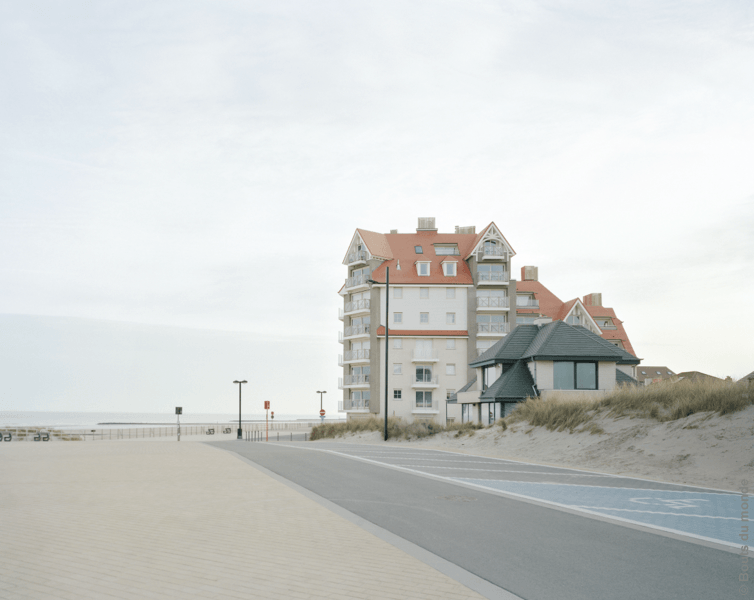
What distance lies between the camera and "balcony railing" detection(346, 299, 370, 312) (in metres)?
58.8

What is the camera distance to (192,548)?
7059 millimetres

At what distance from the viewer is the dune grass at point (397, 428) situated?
98.0 ft

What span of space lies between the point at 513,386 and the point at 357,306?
1113 inches

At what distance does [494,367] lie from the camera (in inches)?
1446

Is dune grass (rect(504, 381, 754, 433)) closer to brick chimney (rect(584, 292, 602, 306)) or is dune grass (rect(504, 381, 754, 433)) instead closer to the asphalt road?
the asphalt road

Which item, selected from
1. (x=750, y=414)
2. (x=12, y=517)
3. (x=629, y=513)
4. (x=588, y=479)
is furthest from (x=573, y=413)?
(x=12, y=517)

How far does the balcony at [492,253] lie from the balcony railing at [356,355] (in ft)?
44.4

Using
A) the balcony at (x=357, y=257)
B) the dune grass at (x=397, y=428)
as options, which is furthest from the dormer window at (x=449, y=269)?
the dune grass at (x=397, y=428)

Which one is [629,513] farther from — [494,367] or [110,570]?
[494,367]

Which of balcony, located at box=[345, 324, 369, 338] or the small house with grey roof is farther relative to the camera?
balcony, located at box=[345, 324, 369, 338]

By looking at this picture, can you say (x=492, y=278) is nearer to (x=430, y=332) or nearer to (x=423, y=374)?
(x=430, y=332)

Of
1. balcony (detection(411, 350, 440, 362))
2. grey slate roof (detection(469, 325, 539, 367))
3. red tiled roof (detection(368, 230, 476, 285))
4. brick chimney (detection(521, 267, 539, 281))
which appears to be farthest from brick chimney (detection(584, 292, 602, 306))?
grey slate roof (detection(469, 325, 539, 367))

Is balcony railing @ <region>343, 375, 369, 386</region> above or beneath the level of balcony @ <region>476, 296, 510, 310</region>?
beneath

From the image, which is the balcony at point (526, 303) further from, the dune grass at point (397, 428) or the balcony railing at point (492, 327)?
the dune grass at point (397, 428)
